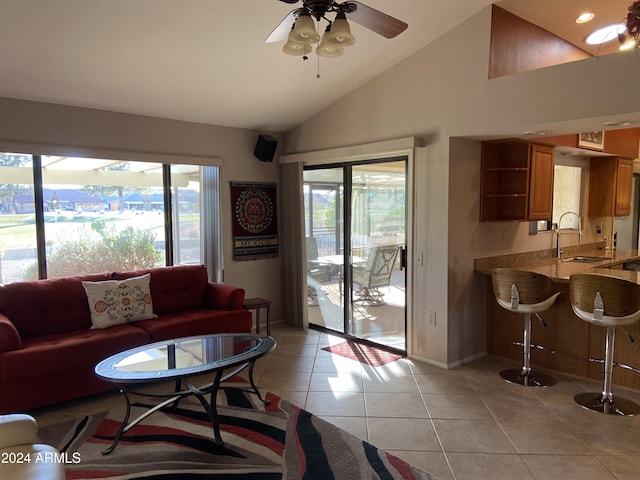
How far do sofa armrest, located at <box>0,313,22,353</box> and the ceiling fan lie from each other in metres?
2.79

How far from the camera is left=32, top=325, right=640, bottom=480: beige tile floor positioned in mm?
2668

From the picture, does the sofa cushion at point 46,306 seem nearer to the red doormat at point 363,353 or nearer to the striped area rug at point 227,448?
the striped area rug at point 227,448

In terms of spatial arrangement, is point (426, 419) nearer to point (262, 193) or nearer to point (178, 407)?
point (178, 407)

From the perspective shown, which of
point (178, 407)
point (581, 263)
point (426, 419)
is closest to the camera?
point (426, 419)

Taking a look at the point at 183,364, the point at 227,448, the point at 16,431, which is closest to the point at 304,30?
the point at 183,364

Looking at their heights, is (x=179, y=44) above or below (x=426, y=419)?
above

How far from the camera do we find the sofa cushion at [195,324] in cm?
397

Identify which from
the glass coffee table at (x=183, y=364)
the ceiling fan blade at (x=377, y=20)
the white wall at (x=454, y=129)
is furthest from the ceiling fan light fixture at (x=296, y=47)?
the white wall at (x=454, y=129)

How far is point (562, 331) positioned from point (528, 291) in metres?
0.70

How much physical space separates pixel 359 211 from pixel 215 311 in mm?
1892

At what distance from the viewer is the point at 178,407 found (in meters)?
3.44

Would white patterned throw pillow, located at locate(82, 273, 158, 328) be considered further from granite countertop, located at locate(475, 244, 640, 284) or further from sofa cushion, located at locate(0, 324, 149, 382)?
granite countertop, located at locate(475, 244, 640, 284)

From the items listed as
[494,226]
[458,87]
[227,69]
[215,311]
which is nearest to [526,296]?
[494,226]

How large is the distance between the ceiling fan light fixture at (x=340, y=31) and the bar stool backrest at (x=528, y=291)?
2479mm
